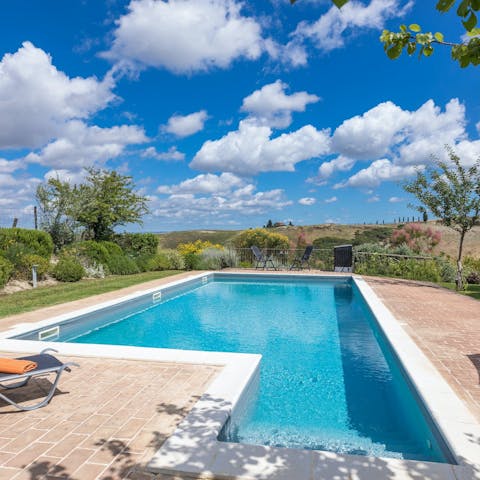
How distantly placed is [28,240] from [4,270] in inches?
77.9

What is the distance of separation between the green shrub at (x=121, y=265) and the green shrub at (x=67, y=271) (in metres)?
1.74

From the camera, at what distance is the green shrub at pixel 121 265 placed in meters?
13.4

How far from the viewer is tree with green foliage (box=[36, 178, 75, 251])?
14461mm

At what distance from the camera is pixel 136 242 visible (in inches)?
634

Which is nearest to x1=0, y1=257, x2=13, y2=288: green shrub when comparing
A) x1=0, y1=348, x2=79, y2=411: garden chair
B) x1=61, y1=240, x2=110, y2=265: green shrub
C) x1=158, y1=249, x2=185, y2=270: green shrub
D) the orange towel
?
x1=61, y1=240, x2=110, y2=265: green shrub

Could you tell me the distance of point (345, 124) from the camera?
56.6ft

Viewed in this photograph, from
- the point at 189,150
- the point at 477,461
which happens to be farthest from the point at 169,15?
the point at 189,150

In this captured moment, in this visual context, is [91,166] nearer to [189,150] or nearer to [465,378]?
[189,150]

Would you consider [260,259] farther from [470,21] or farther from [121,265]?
[470,21]

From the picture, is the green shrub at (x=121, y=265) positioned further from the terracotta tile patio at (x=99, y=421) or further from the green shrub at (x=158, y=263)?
the terracotta tile patio at (x=99, y=421)

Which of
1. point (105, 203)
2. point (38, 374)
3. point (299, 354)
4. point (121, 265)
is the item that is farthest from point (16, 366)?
point (105, 203)

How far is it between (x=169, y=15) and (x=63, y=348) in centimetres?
680

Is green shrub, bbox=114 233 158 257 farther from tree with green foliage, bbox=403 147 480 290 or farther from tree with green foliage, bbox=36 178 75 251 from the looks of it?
tree with green foliage, bbox=403 147 480 290

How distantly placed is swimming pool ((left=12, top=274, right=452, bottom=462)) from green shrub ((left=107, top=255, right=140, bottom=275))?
129 inches
